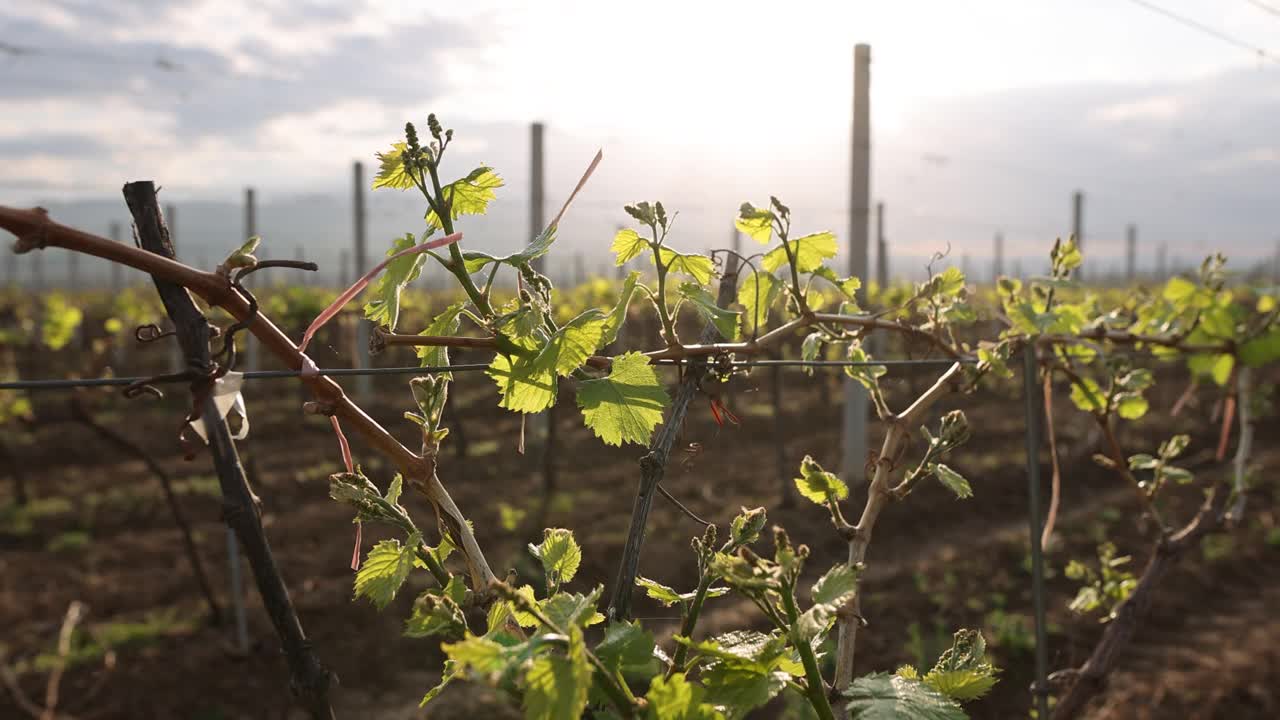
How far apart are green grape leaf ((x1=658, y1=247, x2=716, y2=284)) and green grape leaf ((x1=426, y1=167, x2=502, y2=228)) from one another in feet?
0.75

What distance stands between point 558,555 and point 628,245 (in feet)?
1.38

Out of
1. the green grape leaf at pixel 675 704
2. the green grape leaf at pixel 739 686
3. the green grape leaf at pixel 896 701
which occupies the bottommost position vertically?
the green grape leaf at pixel 896 701

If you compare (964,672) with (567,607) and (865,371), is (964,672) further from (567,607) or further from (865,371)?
(865,371)

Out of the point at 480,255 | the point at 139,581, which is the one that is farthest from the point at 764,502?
the point at 480,255

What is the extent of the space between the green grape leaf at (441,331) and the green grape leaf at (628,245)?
0.21m

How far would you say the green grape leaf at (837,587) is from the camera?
2.72ft

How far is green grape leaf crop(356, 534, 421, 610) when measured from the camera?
36.4 inches

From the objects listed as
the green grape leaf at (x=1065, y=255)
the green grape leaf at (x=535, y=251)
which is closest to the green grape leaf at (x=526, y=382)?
the green grape leaf at (x=535, y=251)

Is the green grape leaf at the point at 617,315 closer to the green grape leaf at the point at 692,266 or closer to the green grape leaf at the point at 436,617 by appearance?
the green grape leaf at the point at 692,266

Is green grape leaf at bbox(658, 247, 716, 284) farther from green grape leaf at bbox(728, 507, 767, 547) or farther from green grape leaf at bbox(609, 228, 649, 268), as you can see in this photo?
green grape leaf at bbox(728, 507, 767, 547)

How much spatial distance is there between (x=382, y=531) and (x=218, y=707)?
1741 millimetres

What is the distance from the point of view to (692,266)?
3.70 feet

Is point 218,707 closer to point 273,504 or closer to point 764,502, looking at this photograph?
point 273,504

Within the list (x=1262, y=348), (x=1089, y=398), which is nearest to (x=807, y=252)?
(x=1089, y=398)
